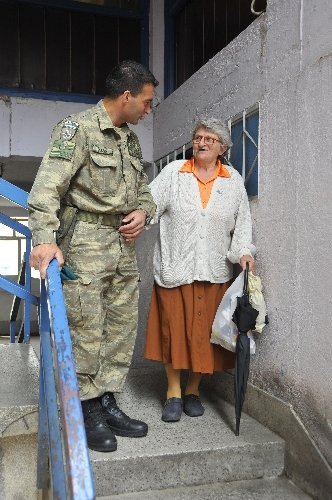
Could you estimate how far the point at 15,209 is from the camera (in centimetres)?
1072

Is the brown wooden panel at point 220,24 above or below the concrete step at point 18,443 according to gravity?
above

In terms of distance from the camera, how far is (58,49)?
488cm

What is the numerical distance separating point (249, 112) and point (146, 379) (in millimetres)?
1852

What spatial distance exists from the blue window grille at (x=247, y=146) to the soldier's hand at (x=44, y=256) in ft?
4.72

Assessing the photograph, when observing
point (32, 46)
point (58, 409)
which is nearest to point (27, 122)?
point (32, 46)

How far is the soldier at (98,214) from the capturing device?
89.8 inches

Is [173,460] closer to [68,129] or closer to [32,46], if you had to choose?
[68,129]

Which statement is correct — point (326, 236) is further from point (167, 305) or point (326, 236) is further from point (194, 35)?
point (194, 35)

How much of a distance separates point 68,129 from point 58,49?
302cm

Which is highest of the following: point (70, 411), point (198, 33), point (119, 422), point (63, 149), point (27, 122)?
point (198, 33)

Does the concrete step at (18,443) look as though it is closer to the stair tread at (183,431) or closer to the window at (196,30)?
the stair tread at (183,431)

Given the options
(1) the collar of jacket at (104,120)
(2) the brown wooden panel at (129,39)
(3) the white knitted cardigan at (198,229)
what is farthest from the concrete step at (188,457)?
(2) the brown wooden panel at (129,39)

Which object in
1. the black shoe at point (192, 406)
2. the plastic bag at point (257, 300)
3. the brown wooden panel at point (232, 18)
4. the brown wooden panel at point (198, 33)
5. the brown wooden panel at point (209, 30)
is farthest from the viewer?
the brown wooden panel at point (198, 33)

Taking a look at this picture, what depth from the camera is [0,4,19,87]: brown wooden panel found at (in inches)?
185
